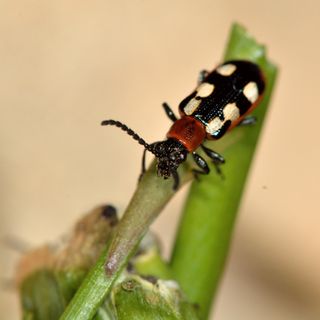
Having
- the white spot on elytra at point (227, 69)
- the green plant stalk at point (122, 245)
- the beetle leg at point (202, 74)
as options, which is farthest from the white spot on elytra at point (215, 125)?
the green plant stalk at point (122, 245)

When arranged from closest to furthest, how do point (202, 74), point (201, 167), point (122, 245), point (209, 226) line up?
point (122, 245) → point (201, 167) → point (209, 226) → point (202, 74)

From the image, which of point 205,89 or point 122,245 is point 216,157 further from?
point 122,245

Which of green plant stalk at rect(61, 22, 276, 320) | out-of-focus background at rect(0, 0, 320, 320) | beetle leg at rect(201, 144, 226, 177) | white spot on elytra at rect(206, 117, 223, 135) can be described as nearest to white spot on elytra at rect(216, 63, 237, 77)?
white spot on elytra at rect(206, 117, 223, 135)

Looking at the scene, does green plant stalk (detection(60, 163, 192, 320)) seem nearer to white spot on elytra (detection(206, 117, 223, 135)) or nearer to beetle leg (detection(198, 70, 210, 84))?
white spot on elytra (detection(206, 117, 223, 135))

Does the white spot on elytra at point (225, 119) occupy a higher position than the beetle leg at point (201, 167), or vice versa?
the white spot on elytra at point (225, 119)

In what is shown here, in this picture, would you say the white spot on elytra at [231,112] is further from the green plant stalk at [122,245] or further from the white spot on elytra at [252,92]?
the green plant stalk at [122,245]

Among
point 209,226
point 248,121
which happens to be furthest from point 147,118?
point 209,226
